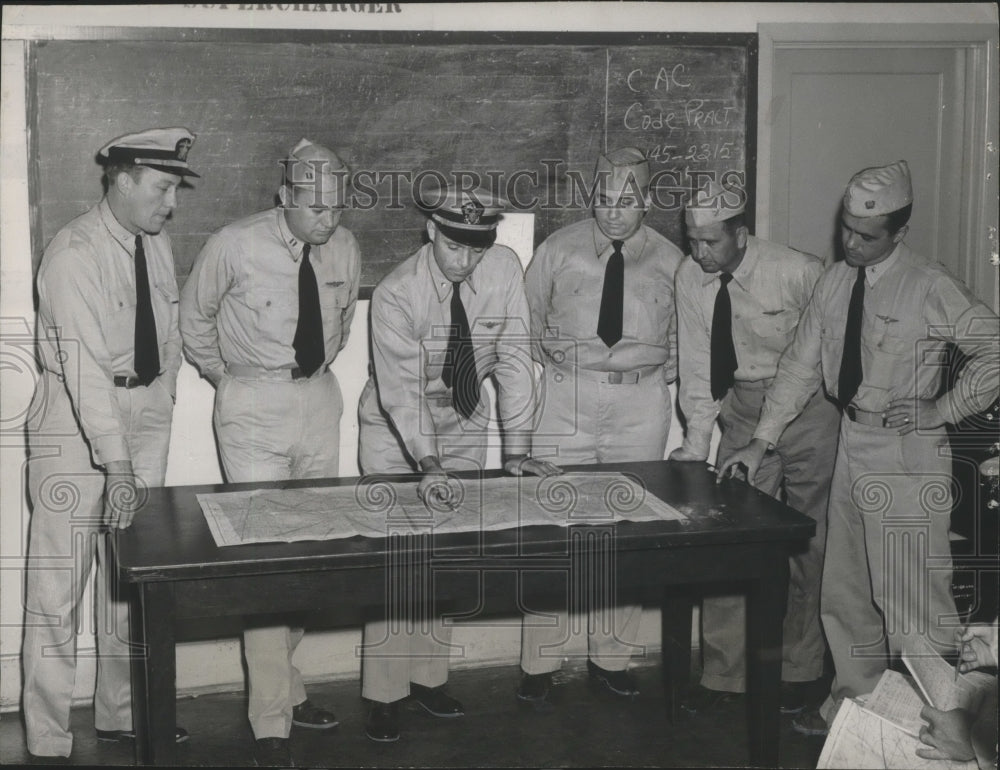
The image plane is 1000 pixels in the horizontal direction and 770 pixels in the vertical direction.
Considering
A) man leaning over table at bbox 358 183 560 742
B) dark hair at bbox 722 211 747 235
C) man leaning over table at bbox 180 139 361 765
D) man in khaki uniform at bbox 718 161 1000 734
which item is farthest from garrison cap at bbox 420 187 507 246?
man in khaki uniform at bbox 718 161 1000 734

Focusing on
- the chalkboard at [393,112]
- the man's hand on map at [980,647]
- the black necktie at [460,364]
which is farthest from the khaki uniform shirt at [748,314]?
the man's hand on map at [980,647]

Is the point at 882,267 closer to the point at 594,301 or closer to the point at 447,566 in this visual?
the point at 594,301

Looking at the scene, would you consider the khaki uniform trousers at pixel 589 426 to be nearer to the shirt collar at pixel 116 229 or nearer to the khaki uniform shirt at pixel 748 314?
the khaki uniform shirt at pixel 748 314

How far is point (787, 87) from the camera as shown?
14.9 feet

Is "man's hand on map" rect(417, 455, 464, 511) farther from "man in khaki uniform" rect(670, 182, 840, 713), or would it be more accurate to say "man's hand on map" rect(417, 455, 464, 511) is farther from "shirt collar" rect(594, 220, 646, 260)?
"shirt collar" rect(594, 220, 646, 260)

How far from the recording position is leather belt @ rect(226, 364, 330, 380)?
3982mm

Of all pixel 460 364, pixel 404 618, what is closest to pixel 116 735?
pixel 404 618

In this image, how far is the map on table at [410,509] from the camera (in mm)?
3176

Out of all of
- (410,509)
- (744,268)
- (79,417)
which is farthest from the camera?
(744,268)

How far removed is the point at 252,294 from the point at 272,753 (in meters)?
1.51

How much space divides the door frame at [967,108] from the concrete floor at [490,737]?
73.6 inches

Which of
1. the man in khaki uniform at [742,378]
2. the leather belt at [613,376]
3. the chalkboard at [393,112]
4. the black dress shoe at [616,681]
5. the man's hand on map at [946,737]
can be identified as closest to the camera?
the man's hand on map at [946,737]

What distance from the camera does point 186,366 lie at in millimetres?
4223

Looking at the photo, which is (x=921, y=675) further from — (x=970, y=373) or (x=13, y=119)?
(x=13, y=119)
